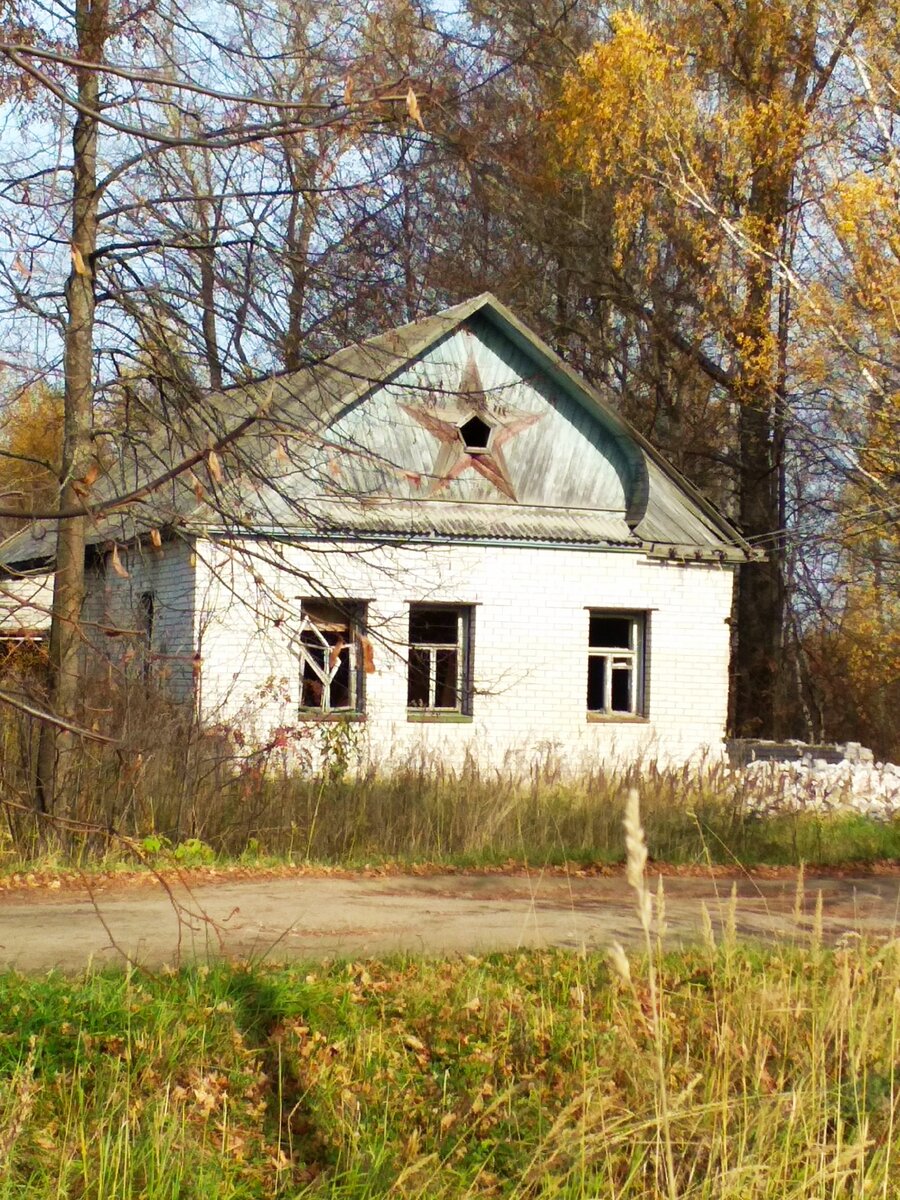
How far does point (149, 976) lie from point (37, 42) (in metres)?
4.66

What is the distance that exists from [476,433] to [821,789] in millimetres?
7489

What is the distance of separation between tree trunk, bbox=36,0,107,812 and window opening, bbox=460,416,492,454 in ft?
32.0

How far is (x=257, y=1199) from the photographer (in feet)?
16.3

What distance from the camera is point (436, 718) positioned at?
20.4 meters

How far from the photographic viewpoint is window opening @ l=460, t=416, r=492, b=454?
70.2ft

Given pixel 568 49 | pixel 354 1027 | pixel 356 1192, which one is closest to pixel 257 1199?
pixel 356 1192

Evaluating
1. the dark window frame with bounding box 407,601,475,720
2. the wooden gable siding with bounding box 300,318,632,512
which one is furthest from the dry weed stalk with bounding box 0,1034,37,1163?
the wooden gable siding with bounding box 300,318,632,512

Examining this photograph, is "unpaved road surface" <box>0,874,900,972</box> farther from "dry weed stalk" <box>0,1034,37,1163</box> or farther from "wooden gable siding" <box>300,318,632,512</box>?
"wooden gable siding" <box>300,318,632,512</box>

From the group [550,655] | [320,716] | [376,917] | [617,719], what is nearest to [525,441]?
[550,655]

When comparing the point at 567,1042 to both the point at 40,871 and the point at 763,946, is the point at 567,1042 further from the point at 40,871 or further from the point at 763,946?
the point at 40,871

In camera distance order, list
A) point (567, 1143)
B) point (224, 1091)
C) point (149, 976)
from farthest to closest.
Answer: point (149, 976) < point (224, 1091) < point (567, 1143)

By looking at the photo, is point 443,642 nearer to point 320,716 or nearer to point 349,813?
point 320,716

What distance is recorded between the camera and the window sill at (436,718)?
20.2 meters

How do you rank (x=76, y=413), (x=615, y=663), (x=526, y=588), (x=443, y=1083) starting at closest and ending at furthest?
1. (x=443, y=1083)
2. (x=76, y=413)
3. (x=526, y=588)
4. (x=615, y=663)
